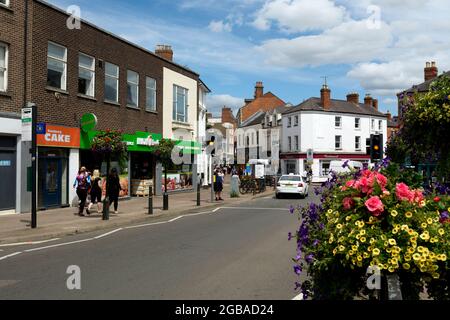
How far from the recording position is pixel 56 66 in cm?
1783

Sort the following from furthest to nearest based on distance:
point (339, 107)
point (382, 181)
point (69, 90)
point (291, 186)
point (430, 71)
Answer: point (339, 107), point (430, 71), point (291, 186), point (69, 90), point (382, 181)

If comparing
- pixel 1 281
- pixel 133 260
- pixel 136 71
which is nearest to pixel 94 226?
pixel 133 260

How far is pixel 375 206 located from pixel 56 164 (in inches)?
652

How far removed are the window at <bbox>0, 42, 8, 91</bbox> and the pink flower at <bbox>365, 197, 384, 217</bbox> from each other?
15024mm

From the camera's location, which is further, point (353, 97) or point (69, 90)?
point (353, 97)

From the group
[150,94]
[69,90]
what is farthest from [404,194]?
[150,94]

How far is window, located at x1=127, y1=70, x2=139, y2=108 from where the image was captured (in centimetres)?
2336

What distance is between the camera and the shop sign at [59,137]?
16847mm

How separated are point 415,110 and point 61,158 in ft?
47.5

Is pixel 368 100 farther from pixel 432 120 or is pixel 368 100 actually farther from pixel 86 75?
pixel 432 120

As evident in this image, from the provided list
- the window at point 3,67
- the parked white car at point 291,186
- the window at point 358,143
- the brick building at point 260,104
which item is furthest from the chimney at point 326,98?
the window at point 3,67

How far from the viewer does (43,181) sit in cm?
1719

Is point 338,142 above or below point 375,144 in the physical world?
above

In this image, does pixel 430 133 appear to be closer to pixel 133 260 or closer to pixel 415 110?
pixel 415 110
